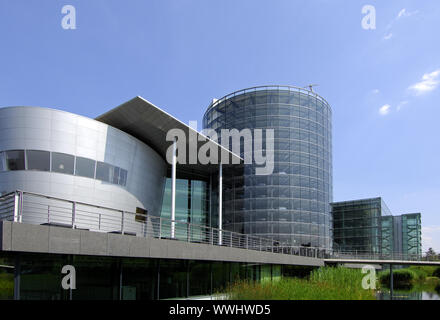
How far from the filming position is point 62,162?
21.1m

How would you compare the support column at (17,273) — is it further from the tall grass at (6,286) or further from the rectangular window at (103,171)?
the rectangular window at (103,171)

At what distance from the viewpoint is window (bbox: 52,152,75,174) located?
68.3 ft

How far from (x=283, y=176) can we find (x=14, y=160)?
23.0m

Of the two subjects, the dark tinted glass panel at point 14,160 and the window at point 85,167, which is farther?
the window at point 85,167

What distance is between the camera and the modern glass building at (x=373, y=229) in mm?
54062

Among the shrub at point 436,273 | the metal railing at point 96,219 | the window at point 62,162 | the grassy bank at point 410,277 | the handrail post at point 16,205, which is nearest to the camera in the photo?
the handrail post at point 16,205

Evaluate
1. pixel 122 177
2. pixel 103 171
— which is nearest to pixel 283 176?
pixel 122 177

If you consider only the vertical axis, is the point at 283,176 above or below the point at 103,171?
above

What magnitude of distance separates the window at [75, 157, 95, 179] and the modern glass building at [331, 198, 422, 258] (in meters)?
41.7

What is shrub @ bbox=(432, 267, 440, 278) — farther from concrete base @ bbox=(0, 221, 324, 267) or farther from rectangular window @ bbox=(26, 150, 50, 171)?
rectangular window @ bbox=(26, 150, 50, 171)

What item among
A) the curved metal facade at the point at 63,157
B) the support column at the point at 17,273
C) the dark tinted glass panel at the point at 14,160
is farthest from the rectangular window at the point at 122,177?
the support column at the point at 17,273

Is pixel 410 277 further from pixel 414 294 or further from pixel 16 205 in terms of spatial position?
pixel 16 205

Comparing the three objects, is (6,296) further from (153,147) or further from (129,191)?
(153,147)
